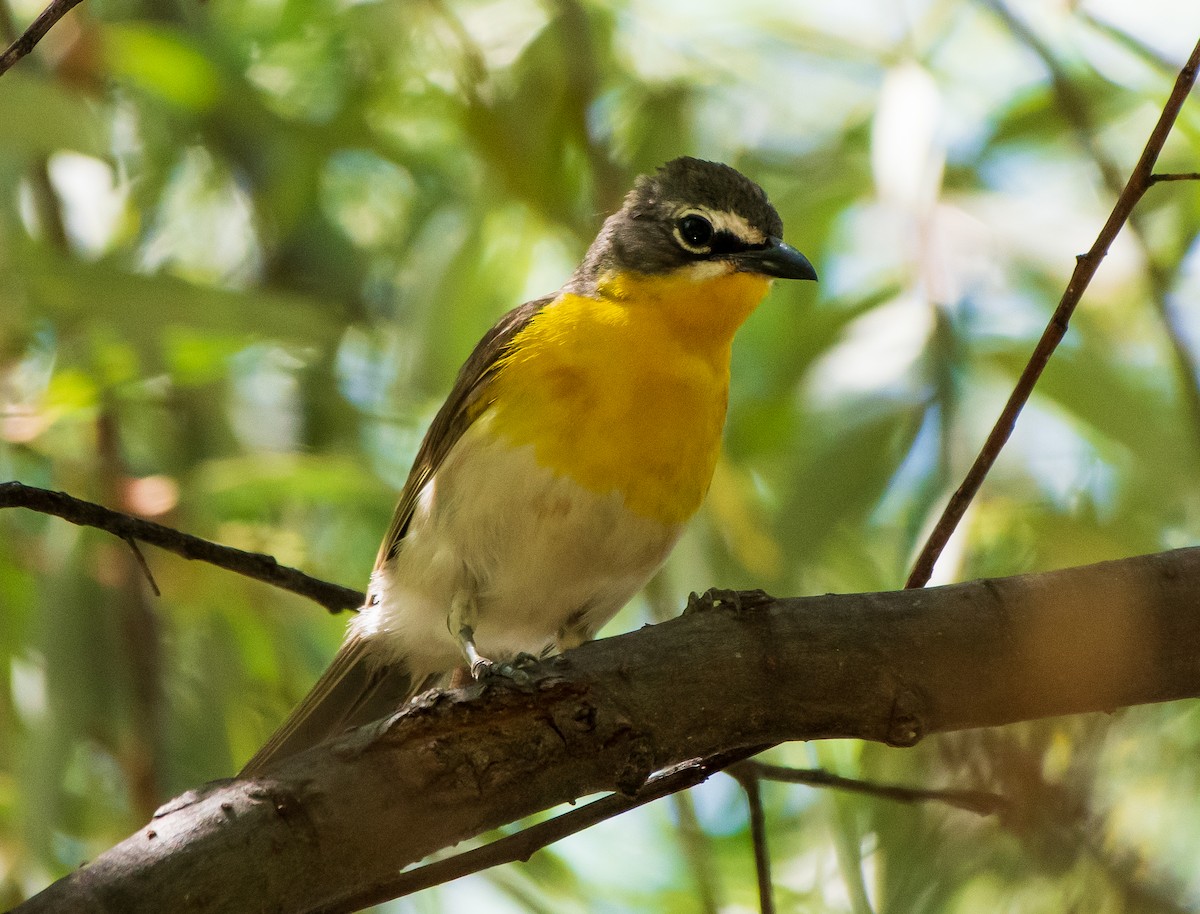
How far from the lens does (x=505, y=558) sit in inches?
147

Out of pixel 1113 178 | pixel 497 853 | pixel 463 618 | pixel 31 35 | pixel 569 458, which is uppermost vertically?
pixel 1113 178

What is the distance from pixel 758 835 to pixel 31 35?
196 cm

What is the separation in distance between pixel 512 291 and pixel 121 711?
6.64ft

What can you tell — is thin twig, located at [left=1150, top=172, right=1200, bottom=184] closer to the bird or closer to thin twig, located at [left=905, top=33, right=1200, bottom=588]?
thin twig, located at [left=905, top=33, right=1200, bottom=588]

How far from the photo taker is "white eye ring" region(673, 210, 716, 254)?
4.09m

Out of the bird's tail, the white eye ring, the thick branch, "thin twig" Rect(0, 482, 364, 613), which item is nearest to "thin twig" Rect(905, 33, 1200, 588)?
the thick branch

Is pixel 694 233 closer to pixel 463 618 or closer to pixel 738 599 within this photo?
pixel 463 618

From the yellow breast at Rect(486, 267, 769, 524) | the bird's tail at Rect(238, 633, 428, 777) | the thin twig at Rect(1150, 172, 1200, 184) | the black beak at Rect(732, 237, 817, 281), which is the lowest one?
the thin twig at Rect(1150, 172, 1200, 184)

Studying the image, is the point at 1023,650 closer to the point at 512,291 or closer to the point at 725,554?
the point at 725,554

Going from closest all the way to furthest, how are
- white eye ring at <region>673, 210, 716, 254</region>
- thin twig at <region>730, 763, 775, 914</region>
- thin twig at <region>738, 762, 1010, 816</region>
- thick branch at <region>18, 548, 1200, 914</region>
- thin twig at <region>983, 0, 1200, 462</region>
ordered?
thick branch at <region>18, 548, 1200, 914</region>, thin twig at <region>738, 762, 1010, 816</region>, thin twig at <region>730, 763, 775, 914</region>, thin twig at <region>983, 0, 1200, 462</region>, white eye ring at <region>673, 210, 716, 254</region>

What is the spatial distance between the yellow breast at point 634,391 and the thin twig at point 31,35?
1.69 m

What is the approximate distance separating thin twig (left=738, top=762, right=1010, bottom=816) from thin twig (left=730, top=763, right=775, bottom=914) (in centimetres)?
2

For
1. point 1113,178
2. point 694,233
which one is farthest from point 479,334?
point 1113,178

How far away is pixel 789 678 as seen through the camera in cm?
246
